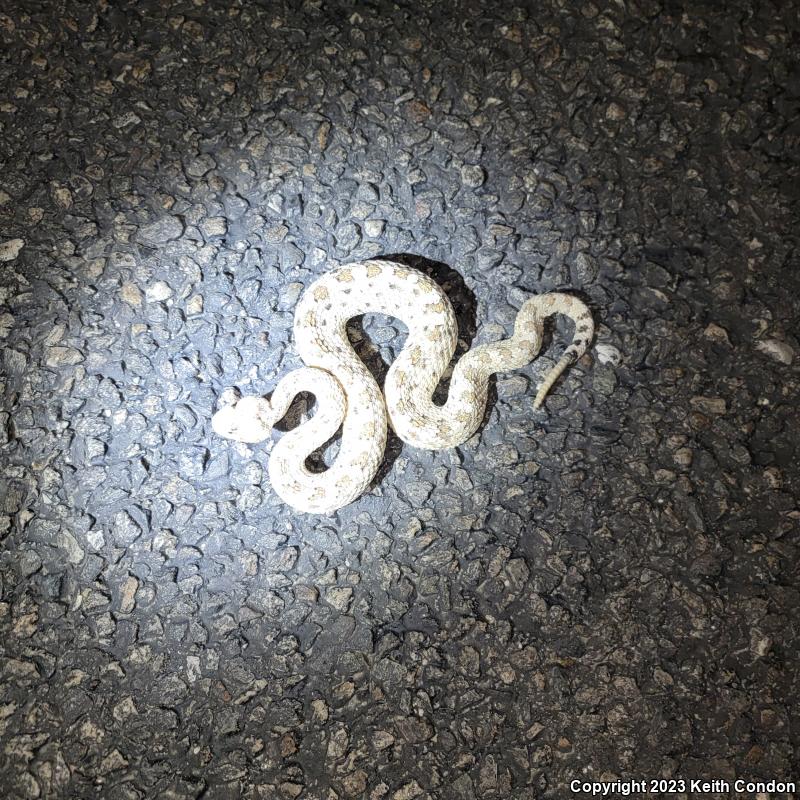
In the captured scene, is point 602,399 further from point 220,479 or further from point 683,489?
point 220,479

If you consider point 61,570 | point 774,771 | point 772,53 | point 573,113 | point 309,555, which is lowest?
point 61,570

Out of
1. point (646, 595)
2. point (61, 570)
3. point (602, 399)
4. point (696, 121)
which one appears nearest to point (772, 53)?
point (696, 121)

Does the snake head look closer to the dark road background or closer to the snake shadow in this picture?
the dark road background

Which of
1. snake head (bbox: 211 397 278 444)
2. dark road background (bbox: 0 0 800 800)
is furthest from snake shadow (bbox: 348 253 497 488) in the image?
snake head (bbox: 211 397 278 444)

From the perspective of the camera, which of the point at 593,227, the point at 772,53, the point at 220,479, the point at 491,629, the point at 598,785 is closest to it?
the point at 598,785

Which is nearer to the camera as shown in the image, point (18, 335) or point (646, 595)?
point (646, 595)

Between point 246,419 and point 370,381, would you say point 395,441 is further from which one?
point 246,419

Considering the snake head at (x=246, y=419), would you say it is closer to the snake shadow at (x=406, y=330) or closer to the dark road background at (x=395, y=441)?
the dark road background at (x=395, y=441)
